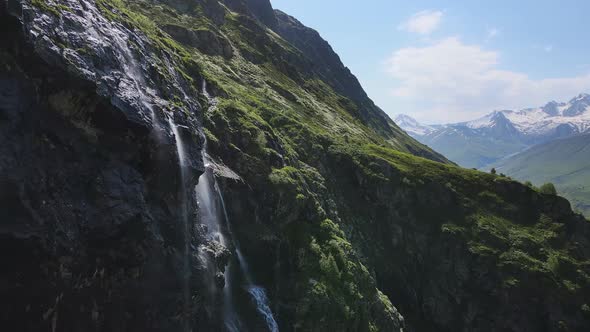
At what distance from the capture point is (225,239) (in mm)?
46031

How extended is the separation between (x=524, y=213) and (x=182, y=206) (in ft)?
243

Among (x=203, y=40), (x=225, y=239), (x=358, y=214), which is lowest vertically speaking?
(x=225, y=239)

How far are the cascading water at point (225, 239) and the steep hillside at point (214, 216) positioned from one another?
0.67 ft

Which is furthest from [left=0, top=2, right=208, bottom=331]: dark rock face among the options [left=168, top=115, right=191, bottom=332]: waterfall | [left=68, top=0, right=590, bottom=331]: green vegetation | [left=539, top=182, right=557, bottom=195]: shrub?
[left=539, top=182, right=557, bottom=195]: shrub

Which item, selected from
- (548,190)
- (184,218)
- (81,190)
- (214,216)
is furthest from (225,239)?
(548,190)

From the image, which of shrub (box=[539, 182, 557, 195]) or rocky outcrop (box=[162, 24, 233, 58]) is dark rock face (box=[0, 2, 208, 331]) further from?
shrub (box=[539, 182, 557, 195])

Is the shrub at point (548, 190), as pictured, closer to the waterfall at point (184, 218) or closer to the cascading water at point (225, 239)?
the cascading water at point (225, 239)

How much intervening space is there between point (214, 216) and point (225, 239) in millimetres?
2854

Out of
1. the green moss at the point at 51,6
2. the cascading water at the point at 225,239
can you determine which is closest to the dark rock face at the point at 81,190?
the green moss at the point at 51,6

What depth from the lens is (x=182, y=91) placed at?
52.0 metres

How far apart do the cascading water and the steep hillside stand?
0.67 ft

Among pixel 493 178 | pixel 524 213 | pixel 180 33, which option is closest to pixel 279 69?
pixel 180 33

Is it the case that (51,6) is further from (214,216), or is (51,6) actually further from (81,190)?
(214,216)

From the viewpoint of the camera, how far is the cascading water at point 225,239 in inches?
1649
